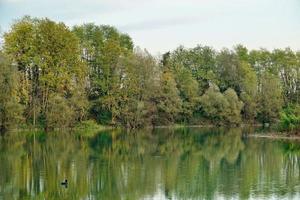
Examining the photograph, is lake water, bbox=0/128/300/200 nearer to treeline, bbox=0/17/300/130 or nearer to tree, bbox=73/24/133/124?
treeline, bbox=0/17/300/130

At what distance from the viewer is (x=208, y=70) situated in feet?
326

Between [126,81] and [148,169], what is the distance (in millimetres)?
49281

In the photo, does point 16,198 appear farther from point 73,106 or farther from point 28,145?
point 73,106

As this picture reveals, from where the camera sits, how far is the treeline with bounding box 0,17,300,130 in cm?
7412

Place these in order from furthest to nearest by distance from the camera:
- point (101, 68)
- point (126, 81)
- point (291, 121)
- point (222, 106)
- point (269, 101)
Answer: point (269, 101) → point (222, 106) → point (101, 68) → point (126, 81) → point (291, 121)

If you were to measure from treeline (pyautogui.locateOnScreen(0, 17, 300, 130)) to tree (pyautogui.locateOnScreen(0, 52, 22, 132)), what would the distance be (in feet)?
0.40

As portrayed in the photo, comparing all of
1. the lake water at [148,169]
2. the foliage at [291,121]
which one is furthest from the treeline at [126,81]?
the lake water at [148,169]

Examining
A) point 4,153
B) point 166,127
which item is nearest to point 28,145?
point 4,153

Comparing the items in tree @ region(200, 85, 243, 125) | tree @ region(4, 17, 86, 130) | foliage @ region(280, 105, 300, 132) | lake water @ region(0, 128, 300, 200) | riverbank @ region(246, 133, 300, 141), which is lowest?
lake water @ region(0, 128, 300, 200)

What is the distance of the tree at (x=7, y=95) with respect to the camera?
6494cm

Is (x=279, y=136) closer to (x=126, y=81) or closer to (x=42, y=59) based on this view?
A: (x=126, y=81)

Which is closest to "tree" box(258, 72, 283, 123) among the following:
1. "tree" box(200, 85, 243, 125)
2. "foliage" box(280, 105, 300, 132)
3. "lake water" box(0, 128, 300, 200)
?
"tree" box(200, 85, 243, 125)

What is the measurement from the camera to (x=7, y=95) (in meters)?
65.5

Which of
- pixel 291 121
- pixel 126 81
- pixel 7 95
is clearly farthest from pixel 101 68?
pixel 291 121
